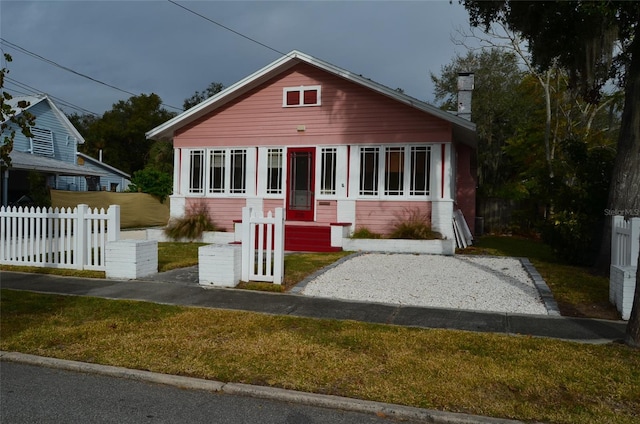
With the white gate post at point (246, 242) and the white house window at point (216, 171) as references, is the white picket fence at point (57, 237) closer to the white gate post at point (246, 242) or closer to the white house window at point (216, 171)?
the white gate post at point (246, 242)

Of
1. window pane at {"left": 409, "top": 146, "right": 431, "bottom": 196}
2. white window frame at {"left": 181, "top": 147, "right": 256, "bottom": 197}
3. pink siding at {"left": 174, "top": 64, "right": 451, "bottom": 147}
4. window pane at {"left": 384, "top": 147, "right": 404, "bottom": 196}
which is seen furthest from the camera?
white window frame at {"left": 181, "top": 147, "right": 256, "bottom": 197}

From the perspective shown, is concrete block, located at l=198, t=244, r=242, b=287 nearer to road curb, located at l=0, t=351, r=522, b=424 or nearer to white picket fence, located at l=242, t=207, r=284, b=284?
white picket fence, located at l=242, t=207, r=284, b=284

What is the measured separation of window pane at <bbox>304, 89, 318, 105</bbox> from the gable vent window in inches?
702

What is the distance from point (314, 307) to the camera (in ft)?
23.3

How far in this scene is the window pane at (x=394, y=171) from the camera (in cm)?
1446

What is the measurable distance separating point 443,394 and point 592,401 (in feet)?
3.92

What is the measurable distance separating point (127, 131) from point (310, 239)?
3873 cm

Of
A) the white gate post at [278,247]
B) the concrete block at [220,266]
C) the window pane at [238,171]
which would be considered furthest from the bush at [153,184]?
the white gate post at [278,247]

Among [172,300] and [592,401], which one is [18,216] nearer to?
[172,300]

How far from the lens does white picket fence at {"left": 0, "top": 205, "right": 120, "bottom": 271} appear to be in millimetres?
9516

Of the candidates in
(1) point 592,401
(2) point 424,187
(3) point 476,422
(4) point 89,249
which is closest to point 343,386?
(3) point 476,422

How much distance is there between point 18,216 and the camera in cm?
1020

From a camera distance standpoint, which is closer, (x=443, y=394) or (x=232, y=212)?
(x=443, y=394)

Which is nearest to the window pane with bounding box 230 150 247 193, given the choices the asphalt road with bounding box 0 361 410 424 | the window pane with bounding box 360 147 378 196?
the window pane with bounding box 360 147 378 196
